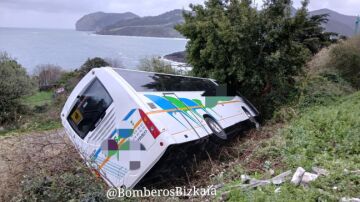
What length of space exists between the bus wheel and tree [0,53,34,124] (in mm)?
14525

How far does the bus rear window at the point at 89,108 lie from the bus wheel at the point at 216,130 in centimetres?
180

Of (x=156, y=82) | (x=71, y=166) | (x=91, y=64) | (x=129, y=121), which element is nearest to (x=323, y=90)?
(x=156, y=82)

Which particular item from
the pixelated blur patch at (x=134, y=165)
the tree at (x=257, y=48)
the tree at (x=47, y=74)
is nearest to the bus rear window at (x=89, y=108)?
the pixelated blur patch at (x=134, y=165)

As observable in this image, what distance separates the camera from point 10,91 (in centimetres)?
1748

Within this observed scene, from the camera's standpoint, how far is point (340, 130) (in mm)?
5852

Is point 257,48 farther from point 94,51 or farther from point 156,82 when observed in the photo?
point 94,51

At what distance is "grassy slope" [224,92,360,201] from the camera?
363cm

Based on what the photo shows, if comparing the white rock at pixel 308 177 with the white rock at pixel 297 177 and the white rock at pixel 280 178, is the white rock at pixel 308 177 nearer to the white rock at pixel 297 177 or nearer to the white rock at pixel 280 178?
the white rock at pixel 297 177

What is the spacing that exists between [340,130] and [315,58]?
29.1 feet

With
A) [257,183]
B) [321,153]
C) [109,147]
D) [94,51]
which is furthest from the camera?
[94,51]

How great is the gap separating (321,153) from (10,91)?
16930mm

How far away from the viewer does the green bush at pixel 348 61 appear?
11.8 m

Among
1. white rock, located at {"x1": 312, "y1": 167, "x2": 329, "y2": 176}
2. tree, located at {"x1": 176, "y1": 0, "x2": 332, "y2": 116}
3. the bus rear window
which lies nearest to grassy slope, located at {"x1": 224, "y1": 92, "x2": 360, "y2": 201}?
white rock, located at {"x1": 312, "y1": 167, "x2": 329, "y2": 176}

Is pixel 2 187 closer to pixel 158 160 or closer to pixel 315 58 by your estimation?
pixel 158 160
